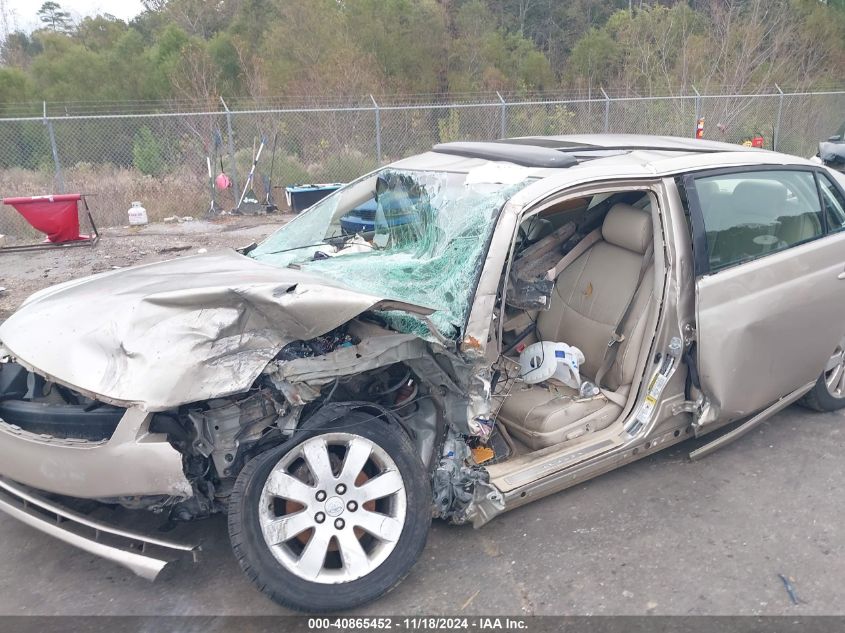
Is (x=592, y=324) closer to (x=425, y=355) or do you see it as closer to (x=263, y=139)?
(x=425, y=355)

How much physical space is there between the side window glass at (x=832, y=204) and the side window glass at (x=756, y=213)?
0.24ft

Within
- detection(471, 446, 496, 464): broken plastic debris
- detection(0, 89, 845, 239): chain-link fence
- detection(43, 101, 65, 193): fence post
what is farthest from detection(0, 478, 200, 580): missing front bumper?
detection(0, 89, 845, 239): chain-link fence

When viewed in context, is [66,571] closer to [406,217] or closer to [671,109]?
[406,217]

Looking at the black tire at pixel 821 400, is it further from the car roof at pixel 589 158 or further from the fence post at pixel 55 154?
the fence post at pixel 55 154

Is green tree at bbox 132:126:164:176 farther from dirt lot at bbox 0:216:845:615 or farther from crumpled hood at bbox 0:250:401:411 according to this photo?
crumpled hood at bbox 0:250:401:411

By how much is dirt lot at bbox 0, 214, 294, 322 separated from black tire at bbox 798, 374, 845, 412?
6186 mm

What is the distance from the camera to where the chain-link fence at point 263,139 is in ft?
43.1

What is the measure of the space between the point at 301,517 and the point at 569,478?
1229 mm

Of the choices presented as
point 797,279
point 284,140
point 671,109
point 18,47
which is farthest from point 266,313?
point 18,47

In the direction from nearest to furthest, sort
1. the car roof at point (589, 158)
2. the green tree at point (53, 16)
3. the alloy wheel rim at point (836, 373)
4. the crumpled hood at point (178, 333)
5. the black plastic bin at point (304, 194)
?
the crumpled hood at point (178, 333) → the car roof at point (589, 158) → the alloy wheel rim at point (836, 373) → the black plastic bin at point (304, 194) → the green tree at point (53, 16)

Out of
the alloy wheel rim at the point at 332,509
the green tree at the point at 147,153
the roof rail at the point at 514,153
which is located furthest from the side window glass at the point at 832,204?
the green tree at the point at 147,153

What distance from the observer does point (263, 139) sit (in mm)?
13281

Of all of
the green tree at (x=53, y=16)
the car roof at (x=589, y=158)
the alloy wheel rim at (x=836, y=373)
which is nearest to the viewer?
the car roof at (x=589, y=158)

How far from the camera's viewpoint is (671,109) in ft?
52.0
